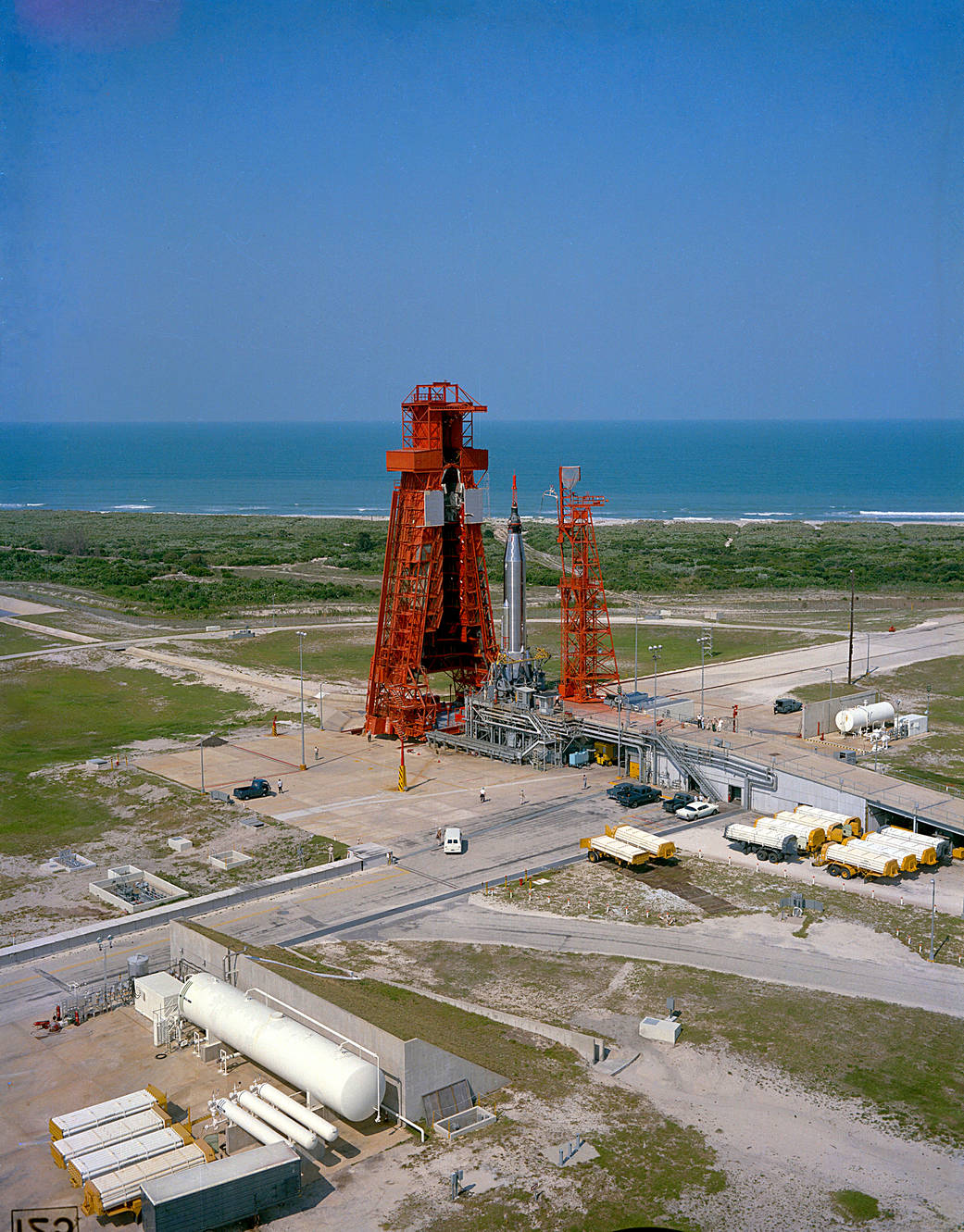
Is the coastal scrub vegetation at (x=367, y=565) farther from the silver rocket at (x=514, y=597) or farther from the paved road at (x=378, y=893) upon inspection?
the paved road at (x=378, y=893)

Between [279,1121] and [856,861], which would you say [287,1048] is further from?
[856,861]

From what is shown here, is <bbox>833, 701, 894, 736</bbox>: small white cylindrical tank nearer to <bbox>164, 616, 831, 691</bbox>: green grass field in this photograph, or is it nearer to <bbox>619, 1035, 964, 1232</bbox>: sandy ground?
<bbox>164, 616, 831, 691</bbox>: green grass field

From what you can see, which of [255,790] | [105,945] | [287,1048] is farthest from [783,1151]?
[255,790]

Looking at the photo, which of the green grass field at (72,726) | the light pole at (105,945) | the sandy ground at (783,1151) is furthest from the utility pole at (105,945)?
the sandy ground at (783,1151)

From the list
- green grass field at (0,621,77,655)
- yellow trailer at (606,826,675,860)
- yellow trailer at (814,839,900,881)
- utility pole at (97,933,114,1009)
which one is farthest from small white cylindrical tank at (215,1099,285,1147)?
green grass field at (0,621,77,655)

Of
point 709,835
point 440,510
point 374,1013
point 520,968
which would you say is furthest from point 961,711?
point 374,1013

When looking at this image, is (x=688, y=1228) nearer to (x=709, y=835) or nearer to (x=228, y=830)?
(x=709, y=835)
